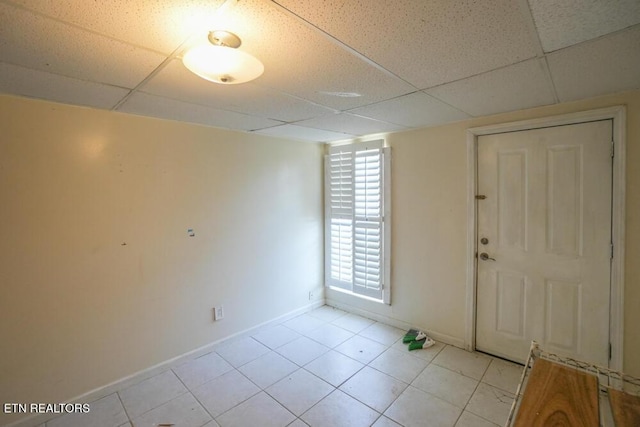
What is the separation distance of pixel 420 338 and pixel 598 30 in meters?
2.69

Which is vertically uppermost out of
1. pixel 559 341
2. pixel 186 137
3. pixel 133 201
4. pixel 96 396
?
pixel 186 137

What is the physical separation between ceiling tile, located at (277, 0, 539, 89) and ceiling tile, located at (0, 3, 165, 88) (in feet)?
2.82

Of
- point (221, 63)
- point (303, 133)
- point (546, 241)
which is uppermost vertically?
point (303, 133)

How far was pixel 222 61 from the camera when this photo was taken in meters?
1.16

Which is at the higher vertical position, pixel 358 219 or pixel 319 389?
pixel 358 219

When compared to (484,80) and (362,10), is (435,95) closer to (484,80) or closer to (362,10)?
(484,80)

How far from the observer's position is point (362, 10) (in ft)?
3.49

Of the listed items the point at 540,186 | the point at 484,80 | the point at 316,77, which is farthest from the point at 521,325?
the point at 316,77

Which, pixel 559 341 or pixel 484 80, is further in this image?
pixel 559 341

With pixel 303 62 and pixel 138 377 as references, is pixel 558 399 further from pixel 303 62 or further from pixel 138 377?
pixel 138 377

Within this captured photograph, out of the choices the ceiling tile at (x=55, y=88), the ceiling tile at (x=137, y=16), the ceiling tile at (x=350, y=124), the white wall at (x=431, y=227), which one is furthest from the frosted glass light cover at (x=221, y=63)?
the white wall at (x=431, y=227)

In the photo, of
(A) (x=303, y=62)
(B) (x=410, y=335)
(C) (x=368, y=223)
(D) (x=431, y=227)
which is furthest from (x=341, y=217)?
(A) (x=303, y=62)

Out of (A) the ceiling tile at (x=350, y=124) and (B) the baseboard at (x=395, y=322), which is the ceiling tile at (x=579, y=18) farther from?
(B) the baseboard at (x=395, y=322)

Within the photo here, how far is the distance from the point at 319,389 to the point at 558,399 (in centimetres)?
165
